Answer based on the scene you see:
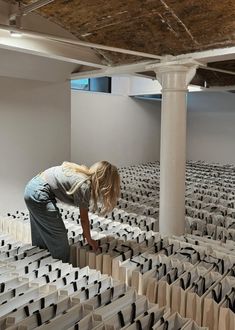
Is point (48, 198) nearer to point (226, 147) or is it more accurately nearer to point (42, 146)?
point (42, 146)

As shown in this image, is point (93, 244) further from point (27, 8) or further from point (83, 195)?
point (27, 8)

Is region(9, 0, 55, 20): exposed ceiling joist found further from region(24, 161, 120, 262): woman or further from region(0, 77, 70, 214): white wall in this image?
region(0, 77, 70, 214): white wall

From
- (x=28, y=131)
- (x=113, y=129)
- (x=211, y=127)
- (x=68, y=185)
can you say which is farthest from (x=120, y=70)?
(x=211, y=127)

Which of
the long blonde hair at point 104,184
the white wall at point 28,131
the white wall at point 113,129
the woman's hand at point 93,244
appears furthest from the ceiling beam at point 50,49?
the white wall at point 113,129

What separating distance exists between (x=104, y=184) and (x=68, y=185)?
1.09 ft

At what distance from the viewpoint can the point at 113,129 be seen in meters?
9.13

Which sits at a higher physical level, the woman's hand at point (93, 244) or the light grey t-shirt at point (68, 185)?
the light grey t-shirt at point (68, 185)

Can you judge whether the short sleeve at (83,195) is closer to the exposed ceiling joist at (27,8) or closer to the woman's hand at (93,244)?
the woman's hand at (93,244)

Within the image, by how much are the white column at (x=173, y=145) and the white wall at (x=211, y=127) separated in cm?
642

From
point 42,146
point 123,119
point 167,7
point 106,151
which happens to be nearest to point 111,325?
point 167,7

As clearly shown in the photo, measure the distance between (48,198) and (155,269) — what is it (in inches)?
44.9

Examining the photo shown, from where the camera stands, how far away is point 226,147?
10352 mm

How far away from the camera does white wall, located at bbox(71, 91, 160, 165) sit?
27.0 ft

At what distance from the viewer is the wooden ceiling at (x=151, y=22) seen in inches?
126
